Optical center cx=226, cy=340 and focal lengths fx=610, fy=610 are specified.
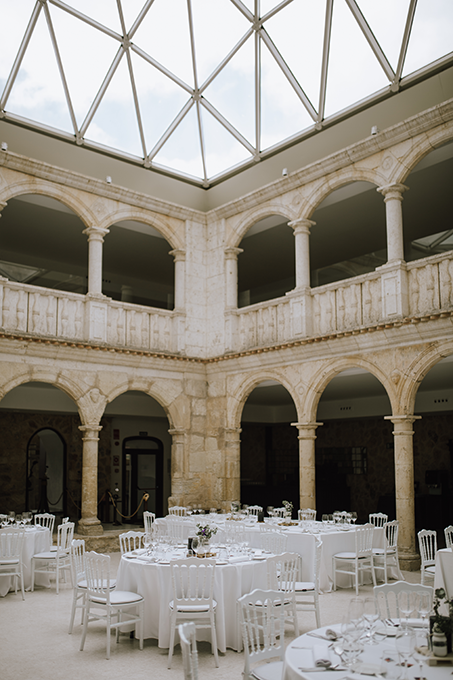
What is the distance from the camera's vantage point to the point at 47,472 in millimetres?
14828

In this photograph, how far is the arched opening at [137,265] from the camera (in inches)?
502

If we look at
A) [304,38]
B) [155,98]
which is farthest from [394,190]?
[155,98]

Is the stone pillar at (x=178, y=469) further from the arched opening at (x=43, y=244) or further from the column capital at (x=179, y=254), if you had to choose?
the arched opening at (x=43, y=244)

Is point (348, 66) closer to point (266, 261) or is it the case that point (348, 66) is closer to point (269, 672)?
point (266, 261)

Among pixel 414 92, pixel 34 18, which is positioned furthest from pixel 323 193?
pixel 34 18

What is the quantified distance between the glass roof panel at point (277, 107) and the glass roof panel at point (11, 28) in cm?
372

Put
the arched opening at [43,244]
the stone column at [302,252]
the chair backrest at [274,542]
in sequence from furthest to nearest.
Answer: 1. the arched opening at [43,244]
2. the stone column at [302,252]
3. the chair backrest at [274,542]

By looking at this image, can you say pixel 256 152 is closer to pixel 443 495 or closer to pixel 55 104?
pixel 55 104

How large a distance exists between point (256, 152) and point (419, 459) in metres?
7.82

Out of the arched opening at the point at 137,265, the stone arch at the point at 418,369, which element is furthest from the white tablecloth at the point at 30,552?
the arched opening at the point at 137,265

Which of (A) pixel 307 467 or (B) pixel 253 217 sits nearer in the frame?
(A) pixel 307 467

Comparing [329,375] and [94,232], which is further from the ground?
[94,232]

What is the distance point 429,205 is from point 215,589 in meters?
8.52

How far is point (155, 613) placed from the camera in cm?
543
